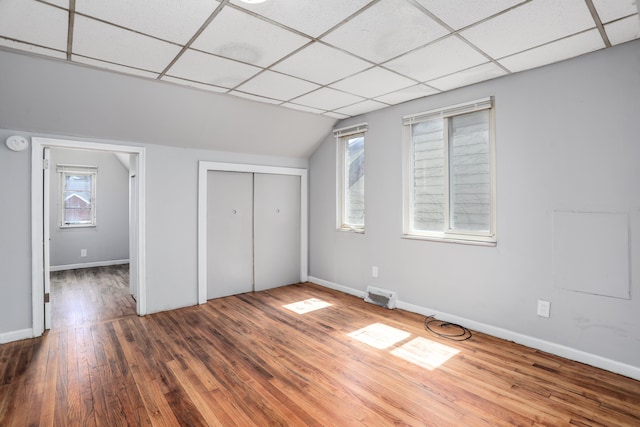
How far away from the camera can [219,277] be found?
4.55 m

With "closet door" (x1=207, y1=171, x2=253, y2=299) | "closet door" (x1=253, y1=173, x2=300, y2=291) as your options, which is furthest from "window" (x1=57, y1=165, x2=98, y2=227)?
"closet door" (x1=253, y1=173, x2=300, y2=291)

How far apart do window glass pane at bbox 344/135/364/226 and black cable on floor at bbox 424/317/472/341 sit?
5.38ft

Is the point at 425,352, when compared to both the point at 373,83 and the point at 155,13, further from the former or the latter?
the point at 155,13

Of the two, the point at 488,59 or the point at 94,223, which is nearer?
the point at 488,59

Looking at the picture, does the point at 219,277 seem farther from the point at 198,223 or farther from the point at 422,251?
the point at 422,251

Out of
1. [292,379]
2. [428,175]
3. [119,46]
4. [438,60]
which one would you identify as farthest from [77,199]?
[438,60]

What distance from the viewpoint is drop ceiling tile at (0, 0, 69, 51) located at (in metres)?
1.90

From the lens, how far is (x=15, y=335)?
10.4 feet

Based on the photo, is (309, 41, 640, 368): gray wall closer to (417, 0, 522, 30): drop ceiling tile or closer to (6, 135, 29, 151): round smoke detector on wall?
(417, 0, 522, 30): drop ceiling tile

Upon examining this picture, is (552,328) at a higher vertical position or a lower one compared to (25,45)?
lower

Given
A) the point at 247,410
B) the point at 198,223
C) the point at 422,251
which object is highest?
the point at 198,223

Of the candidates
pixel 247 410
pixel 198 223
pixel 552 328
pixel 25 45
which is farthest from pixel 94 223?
pixel 552 328

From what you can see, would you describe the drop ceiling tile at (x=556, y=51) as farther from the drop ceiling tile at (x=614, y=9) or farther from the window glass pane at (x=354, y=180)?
the window glass pane at (x=354, y=180)

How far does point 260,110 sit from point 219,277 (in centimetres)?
232
